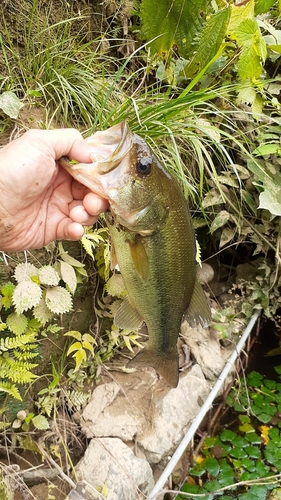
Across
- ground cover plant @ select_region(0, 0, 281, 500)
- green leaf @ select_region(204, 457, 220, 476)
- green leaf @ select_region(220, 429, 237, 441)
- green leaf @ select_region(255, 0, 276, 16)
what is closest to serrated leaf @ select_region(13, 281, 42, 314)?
ground cover plant @ select_region(0, 0, 281, 500)

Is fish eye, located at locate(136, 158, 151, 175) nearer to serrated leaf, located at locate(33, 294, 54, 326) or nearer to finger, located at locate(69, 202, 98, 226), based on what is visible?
finger, located at locate(69, 202, 98, 226)

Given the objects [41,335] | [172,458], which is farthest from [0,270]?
[172,458]

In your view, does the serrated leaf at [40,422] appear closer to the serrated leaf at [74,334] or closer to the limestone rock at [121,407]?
the limestone rock at [121,407]

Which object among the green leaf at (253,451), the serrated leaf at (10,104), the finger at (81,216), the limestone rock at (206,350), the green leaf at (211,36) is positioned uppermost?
the green leaf at (211,36)

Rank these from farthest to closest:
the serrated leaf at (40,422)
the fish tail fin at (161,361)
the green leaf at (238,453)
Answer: the green leaf at (238,453) → the serrated leaf at (40,422) → the fish tail fin at (161,361)

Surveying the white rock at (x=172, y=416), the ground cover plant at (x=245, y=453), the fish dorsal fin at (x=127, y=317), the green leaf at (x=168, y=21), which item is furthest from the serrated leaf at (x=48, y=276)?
the ground cover plant at (x=245, y=453)

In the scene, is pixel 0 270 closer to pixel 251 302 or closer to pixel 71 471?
pixel 71 471
